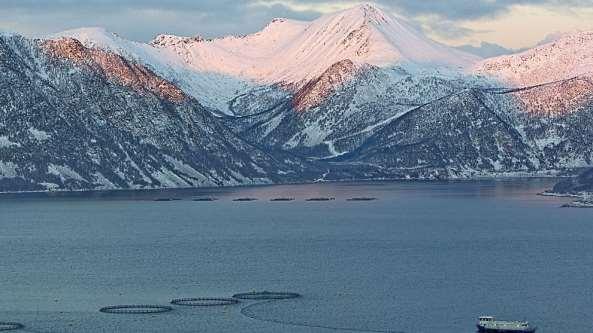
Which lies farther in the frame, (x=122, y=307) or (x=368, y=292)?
(x=368, y=292)

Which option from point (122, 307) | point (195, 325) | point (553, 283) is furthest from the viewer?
point (553, 283)

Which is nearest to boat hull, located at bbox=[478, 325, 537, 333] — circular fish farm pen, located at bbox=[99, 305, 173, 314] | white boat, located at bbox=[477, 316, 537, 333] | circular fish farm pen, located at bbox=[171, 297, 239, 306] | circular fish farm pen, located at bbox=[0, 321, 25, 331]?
white boat, located at bbox=[477, 316, 537, 333]

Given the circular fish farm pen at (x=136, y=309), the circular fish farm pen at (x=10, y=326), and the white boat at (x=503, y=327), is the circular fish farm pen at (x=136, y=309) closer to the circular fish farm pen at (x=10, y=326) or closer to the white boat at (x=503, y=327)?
the circular fish farm pen at (x=10, y=326)

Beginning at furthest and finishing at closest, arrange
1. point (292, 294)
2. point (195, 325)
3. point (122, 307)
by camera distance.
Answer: point (292, 294) < point (122, 307) < point (195, 325)

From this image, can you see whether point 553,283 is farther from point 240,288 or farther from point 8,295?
point 8,295

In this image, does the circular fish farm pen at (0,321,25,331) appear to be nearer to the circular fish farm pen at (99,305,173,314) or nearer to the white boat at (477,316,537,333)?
the circular fish farm pen at (99,305,173,314)

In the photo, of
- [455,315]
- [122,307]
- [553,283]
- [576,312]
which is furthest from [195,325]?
[553,283]

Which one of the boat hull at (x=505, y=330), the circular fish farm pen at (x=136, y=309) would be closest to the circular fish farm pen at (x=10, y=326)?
the circular fish farm pen at (x=136, y=309)
